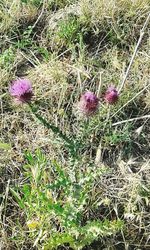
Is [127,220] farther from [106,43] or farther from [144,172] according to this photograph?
[106,43]

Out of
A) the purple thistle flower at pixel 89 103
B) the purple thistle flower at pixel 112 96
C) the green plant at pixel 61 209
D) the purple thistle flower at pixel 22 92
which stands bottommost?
the green plant at pixel 61 209

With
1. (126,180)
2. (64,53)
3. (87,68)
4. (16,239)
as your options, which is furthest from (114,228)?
(64,53)

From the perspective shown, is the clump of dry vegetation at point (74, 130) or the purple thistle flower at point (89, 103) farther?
the clump of dry vegetation at point (74, 130)

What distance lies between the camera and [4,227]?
2.02 metres

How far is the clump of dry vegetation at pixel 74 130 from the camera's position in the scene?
195cm

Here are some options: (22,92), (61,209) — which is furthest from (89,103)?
(61,209)

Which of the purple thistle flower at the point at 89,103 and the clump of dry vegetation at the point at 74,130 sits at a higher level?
the purple thistle flower at the point at 89,103

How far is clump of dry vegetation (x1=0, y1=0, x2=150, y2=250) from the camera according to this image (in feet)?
6.40

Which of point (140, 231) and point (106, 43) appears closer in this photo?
point (140, 231)

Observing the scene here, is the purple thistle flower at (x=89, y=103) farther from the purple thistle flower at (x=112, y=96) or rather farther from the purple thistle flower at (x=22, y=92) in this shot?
the purple thistle flower at (x=22, y=92)

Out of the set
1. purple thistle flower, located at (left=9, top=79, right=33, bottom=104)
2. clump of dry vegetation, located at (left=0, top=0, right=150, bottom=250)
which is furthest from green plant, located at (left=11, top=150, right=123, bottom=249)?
purple thistle flower, located at (left=9, top=79, right=33, bottom=104)

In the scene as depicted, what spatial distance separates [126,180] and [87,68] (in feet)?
2.11

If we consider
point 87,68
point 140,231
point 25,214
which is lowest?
point 140,231

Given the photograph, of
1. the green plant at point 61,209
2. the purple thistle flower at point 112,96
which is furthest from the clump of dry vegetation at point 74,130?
the purple thistle flower at point 112,96
